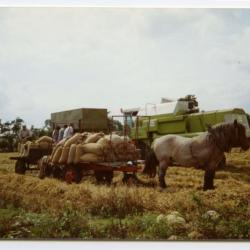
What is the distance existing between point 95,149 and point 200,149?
1005mm

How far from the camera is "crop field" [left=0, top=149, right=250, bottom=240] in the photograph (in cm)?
539

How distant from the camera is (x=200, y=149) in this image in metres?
5.67

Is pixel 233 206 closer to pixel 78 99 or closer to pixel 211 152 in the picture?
pixel 211 152

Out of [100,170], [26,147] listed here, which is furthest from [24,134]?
[100,170]

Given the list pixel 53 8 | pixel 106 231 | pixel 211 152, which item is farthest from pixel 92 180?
pixel 53 8

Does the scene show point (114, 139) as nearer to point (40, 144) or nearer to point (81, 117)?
point (81, 117)

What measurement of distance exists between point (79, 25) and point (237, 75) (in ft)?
5.04

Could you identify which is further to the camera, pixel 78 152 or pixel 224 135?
pixel 78 152

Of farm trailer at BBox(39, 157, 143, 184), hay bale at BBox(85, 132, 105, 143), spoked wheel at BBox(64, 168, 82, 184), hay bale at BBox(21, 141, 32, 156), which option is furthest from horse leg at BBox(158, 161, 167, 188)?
hay bale at BBox(21, 141, 32, 156)

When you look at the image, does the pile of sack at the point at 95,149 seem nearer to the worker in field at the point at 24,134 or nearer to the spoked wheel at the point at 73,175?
the spoked wheel at the point at 73,175

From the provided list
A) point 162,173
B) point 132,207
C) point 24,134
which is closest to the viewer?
point 132,207

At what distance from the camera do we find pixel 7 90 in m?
5.60

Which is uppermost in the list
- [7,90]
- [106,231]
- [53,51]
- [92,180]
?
[53,51]

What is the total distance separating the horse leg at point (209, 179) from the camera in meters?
5.53
